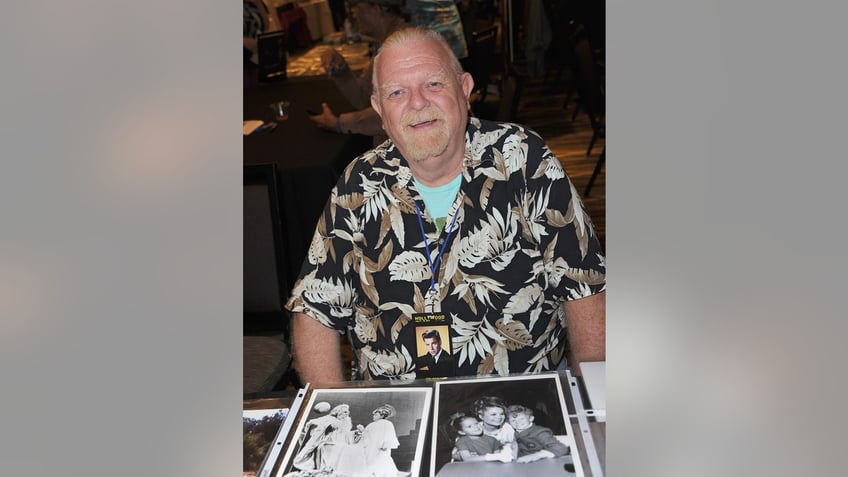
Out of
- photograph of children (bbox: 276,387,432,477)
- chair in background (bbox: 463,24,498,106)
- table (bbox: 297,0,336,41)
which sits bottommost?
photograph of children (bbox: 276,387,432,477)

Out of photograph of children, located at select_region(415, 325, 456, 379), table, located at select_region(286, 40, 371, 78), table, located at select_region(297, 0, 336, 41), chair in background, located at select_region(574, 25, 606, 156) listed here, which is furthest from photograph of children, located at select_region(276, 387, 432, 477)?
table, located at select_region(297, 0, 336, 41)

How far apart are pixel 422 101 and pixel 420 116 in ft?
0.12

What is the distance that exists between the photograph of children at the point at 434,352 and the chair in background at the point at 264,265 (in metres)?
0.62

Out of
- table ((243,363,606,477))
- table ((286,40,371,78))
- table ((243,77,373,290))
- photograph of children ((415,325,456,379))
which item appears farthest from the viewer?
table ((286,40,371,78))

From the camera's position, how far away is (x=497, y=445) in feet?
3.10

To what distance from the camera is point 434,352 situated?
154cm

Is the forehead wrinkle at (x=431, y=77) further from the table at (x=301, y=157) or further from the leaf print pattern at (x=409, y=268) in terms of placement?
the table at (x=301, y=157)

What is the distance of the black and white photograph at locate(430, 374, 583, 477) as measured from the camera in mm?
905

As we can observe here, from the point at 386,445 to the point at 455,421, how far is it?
0.11m

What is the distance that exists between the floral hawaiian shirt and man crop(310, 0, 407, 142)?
62.0 inches

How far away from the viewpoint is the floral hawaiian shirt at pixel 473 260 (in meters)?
1.60

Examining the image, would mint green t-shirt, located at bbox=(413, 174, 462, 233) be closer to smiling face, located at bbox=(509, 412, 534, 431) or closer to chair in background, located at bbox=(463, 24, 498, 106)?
smiling face, located at bbox=(509, 412, 534, 431)
